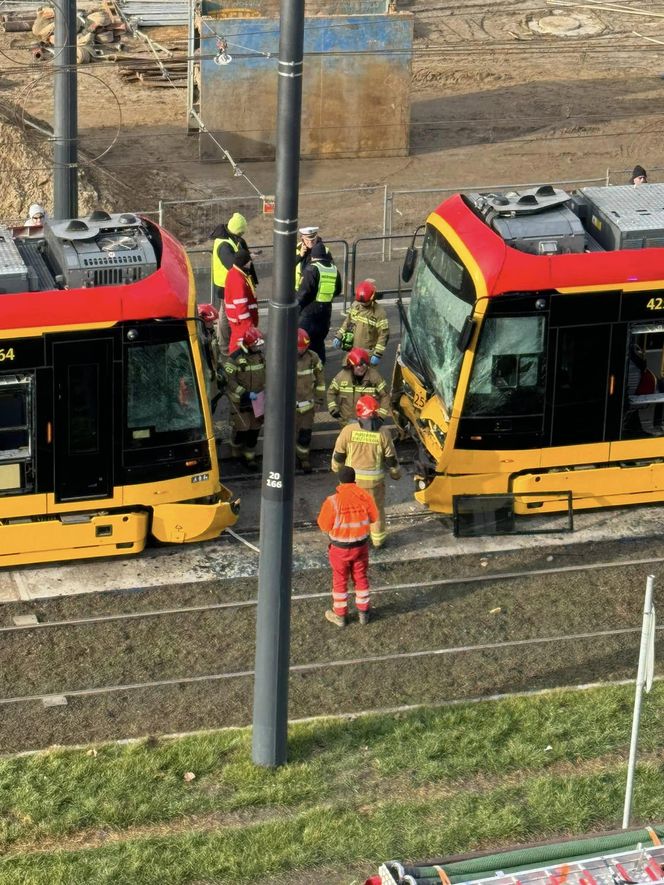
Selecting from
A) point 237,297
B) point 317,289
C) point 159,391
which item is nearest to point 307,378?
point 237,297

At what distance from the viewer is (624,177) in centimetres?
2794

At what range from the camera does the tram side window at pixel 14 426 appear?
15.1 meters

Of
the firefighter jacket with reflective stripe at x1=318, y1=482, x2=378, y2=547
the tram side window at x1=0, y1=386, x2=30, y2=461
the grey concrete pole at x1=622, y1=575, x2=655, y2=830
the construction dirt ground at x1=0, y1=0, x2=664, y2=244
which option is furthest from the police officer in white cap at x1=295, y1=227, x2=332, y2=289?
the grey concrete pole at x1=622, y1=575, x2=655, y2=830

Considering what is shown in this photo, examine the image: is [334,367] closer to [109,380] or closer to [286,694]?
[109,380]

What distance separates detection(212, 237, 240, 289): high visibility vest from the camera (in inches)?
752

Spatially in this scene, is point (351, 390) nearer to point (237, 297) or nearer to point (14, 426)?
point (237, 297)

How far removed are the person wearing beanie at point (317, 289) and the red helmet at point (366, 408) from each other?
325 cm

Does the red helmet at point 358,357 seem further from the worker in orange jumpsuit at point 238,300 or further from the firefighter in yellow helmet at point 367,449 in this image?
the worker in orange jumpsuit at point 238,300

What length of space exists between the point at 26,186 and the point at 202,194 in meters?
3.05

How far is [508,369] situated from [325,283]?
3357mm

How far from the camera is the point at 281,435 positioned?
12.1 metres

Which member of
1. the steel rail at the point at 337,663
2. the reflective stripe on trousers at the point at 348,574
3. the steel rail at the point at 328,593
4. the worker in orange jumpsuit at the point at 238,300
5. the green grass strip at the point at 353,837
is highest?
the worker in orange jumpsuit at the point at 238,300

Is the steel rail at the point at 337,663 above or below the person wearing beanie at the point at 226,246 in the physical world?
below

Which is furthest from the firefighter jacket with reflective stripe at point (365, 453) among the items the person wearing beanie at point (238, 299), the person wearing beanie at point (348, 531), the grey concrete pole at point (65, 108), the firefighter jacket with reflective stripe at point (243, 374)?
the grey concrete pole at point (65, 108)
